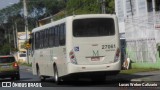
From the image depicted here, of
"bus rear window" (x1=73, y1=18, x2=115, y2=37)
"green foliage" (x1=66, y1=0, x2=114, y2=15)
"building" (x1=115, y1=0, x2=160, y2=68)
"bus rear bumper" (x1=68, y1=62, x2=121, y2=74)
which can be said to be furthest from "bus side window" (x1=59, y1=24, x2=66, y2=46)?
"green foliage" (x1=66, y1=0, x2=114, y2=15)

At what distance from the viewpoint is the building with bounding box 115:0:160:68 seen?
119ft

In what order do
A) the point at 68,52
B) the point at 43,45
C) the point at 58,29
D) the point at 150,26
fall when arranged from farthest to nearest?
the point at 150,26
the point at 43,45
the point at 58,29
the point at 68,52

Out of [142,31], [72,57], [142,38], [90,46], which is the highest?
[142,31]

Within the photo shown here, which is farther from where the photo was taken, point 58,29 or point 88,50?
point 58,29

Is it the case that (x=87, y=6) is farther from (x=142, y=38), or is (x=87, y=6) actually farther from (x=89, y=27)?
(x=89, y=27)

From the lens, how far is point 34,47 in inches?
1206

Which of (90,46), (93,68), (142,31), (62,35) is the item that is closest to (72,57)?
(90,46)

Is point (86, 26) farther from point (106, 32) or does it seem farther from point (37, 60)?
point (37, 60)

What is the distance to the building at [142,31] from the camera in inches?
1430

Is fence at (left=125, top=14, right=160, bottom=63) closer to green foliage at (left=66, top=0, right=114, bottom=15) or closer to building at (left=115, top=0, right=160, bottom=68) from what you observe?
building at (left=115, top=0, right=160, bottom=68)

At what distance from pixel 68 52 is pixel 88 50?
35.7 inches

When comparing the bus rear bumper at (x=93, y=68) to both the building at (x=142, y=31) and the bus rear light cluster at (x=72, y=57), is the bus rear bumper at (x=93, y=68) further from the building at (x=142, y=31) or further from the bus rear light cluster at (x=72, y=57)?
the building at (x=142, y=31)

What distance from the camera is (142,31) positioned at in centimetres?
3997

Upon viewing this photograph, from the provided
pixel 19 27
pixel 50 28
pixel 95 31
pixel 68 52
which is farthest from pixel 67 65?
pixel 19 27
